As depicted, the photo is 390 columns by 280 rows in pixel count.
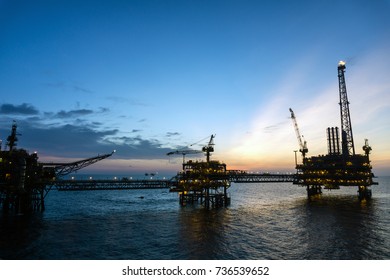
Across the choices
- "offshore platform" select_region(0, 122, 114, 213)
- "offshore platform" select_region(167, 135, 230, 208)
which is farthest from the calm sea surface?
"offshore platform" select_region(167, 135, 230, 208)

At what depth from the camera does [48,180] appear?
67062 mm

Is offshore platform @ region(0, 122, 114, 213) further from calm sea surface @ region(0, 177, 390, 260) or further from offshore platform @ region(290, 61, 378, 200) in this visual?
offshore platform @ region(290, 61, 378, 200)

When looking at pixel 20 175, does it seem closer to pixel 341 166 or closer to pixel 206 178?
pixel 206 178

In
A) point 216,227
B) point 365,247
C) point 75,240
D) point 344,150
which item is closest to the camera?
point 365,247

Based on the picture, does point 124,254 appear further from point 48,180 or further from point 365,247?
point 48,180

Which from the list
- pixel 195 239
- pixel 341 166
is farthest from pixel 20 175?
pixel 341 166

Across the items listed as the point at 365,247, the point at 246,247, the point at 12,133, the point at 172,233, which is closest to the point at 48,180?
the point at 12,133

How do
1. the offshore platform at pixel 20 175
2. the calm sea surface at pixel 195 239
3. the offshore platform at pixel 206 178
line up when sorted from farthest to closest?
the offshore platform at pixel 206 178, the offshore platform at pixel 20 175, the calm sea surface at pixel 195 239

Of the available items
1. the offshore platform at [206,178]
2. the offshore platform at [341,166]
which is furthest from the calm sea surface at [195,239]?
the offshore platform at [341,166]

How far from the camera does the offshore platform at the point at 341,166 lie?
344ft

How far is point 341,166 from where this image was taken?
4227 inches

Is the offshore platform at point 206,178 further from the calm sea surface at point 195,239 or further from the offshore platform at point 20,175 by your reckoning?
the offshore platform at point 20,175
